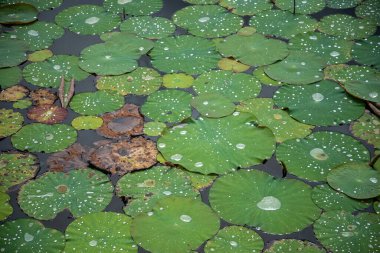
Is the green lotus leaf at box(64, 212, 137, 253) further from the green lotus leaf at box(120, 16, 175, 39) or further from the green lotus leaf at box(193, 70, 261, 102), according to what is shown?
the green lotus leaf at box(120, 16, 175, 39)

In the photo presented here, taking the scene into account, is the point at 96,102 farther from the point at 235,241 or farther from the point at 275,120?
the point at 235,241

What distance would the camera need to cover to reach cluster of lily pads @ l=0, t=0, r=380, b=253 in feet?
6.31

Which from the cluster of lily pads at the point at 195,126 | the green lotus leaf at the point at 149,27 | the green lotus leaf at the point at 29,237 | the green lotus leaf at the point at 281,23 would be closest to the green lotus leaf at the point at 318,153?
the cluster of lily pads at the point at 195,126

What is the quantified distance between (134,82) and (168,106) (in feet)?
0.79

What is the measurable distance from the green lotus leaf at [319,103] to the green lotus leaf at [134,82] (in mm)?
540

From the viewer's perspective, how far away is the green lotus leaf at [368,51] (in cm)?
265

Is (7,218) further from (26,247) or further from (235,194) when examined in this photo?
(235,194)

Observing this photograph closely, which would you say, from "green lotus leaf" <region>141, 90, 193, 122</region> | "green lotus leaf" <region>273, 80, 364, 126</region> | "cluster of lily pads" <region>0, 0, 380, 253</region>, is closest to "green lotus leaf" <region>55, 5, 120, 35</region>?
"cluster of lily pads" <region>0, 0, 380, 253</region>

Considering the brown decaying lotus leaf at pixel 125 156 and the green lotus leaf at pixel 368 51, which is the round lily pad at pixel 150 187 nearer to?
the brown decaying lotus leaf at pixel 125 156

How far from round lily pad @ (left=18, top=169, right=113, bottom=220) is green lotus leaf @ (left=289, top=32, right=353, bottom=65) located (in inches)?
46.7

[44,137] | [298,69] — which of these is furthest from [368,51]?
[44,137]

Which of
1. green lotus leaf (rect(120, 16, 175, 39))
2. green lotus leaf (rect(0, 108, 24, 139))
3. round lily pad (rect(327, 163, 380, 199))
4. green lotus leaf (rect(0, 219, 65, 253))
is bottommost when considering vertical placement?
green lotus leaf (rect(0, 219, 65, 253))

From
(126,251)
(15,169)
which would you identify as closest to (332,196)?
(126,251)

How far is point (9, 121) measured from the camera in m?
2.39
